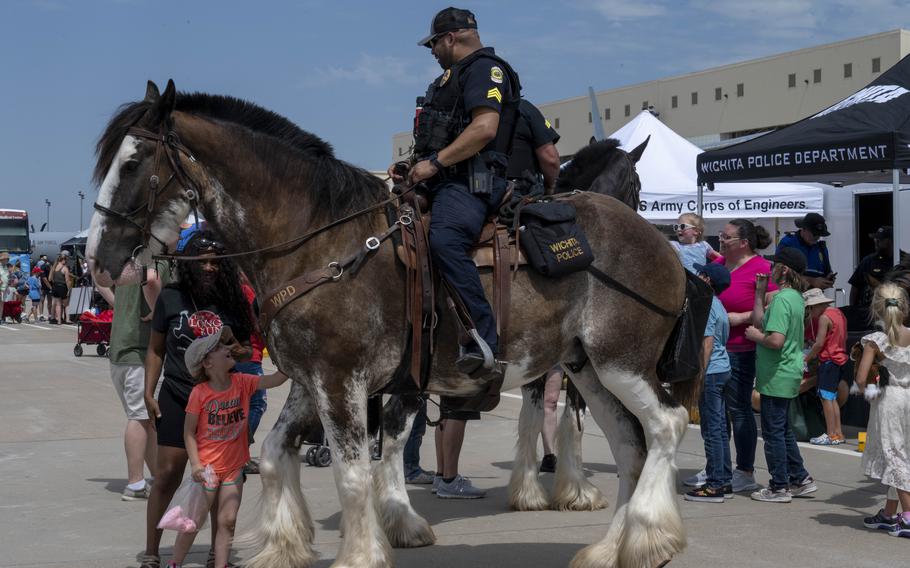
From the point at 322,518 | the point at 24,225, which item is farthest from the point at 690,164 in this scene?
the point at 24,225

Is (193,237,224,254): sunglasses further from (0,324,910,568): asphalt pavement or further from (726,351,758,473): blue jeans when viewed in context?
(726,351,758,473): blue jeans

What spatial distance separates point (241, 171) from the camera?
527 cm

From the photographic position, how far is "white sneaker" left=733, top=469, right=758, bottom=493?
26.5ft

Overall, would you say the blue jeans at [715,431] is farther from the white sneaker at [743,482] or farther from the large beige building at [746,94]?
the large beige building at [746,94]

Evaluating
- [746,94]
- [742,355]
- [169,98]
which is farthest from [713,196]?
[746,94]

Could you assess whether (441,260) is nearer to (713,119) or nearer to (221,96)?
(221,96)

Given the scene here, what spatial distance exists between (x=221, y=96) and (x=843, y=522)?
5.08 meters

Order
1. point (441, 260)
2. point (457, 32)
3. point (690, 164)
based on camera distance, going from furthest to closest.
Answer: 1. point (690, 164)
2. point (457, 32)
3. point (441, 260)

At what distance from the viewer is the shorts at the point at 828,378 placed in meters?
9.85

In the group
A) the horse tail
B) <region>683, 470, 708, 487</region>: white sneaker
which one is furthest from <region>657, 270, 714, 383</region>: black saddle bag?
<region>683, 470, 708, 487</region>: white sneaker

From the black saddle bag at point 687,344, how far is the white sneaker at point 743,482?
2366 millimetres

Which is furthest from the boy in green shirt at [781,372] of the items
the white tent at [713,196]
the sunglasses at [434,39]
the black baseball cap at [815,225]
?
the white tent at [713,196]

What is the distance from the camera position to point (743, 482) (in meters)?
8.12

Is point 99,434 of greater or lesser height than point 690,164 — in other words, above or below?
below
